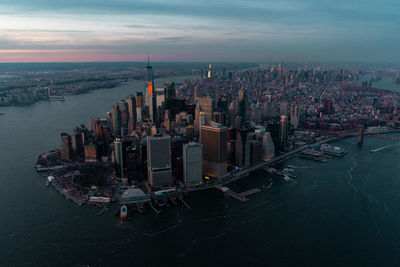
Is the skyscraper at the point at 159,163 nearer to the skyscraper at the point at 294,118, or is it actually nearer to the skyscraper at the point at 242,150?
the skyscraper at the point at 242,150

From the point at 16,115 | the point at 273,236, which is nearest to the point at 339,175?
the point at 273,236

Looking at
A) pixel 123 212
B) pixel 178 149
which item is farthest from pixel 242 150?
pixel 123 212

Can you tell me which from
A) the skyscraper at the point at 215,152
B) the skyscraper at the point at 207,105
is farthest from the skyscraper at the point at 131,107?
the skyscraper at the point at 215,152

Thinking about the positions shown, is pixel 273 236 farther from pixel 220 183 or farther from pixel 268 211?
pixel 220 183

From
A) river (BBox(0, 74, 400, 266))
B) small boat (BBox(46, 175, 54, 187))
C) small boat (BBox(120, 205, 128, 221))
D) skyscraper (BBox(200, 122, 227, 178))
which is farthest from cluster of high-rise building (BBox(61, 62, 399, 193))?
small boat (BBox(46, 175, 54, 187))

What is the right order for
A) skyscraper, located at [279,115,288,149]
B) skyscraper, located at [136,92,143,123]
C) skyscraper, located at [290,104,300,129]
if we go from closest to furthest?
skyscraper, located at [279,115,288,149], skyscraper, located at [290,104,300,129], skyscraper, located at [136,92,143,123]

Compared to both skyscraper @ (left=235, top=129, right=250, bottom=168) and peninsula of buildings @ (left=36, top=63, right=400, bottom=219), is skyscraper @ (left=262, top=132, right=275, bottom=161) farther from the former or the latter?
skyscraper @ (left=235, top=129, right=250, bottom=168)
